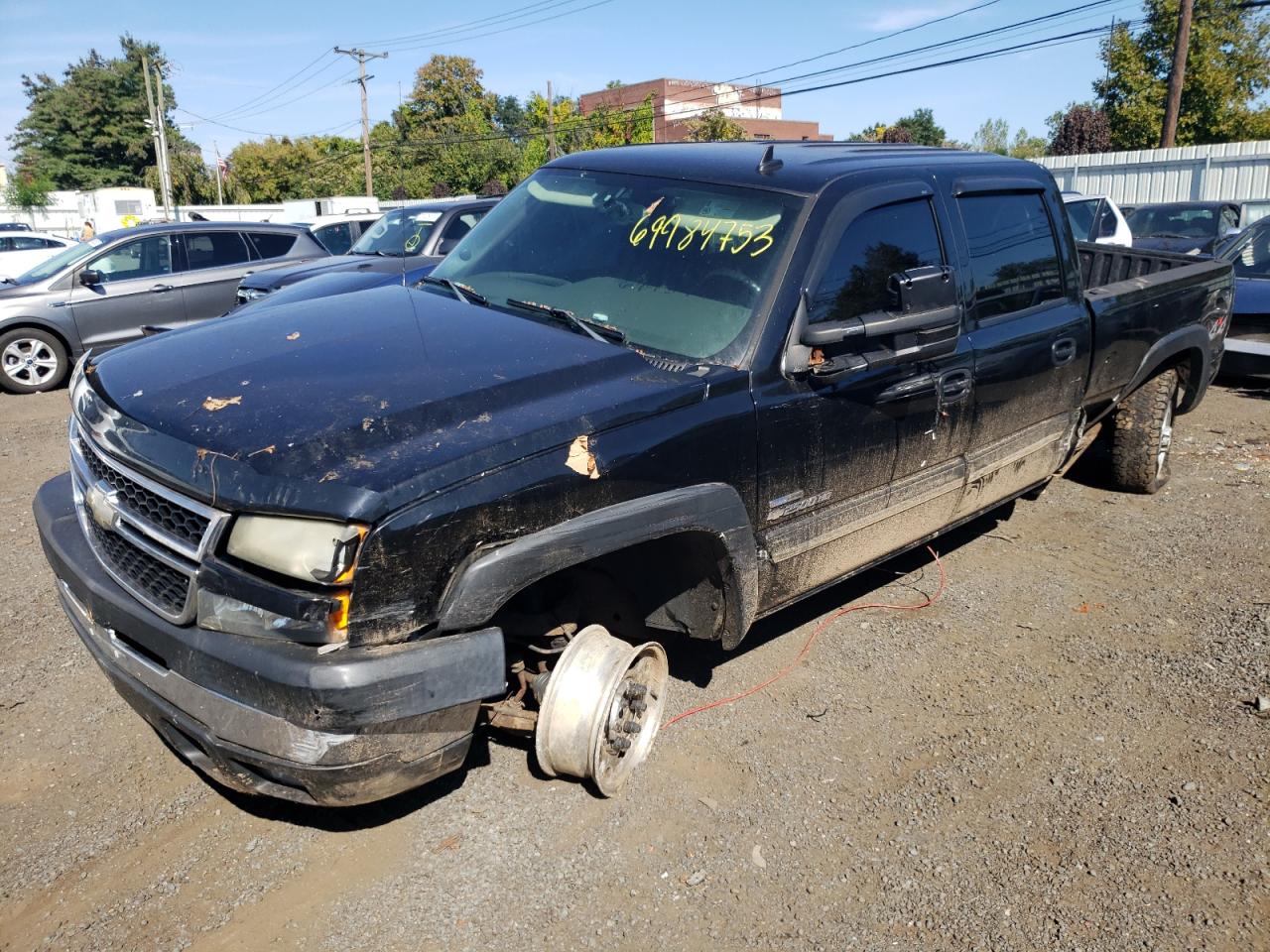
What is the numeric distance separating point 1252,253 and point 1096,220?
3.40m

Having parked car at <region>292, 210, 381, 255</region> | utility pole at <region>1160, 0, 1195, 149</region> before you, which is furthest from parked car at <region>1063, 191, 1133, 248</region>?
utility pole at <region>1160, 0, 1195, 149</region>

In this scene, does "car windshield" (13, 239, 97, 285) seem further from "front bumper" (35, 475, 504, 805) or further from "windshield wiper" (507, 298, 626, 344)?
"front bumper" (35, 475, 504, 805)

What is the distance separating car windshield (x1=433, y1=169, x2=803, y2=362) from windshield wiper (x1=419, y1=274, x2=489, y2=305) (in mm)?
29

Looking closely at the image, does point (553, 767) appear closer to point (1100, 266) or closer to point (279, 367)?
point (279, 367)

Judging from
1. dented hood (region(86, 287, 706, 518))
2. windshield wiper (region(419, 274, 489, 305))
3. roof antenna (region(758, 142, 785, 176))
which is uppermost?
roof antenna (region(758, 142, 785, 176))

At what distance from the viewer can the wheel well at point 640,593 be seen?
116 inches

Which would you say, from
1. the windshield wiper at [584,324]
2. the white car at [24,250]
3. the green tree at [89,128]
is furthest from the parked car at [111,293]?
the green tree at [89,128]

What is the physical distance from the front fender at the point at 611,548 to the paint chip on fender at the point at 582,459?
0.11m

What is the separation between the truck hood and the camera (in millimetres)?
8734

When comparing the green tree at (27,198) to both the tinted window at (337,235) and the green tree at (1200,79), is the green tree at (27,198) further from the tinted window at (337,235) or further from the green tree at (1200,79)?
the green tree at (1200,79)

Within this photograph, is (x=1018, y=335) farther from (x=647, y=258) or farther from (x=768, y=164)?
(x=647, y=258)

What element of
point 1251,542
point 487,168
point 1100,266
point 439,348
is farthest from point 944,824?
point 487,168

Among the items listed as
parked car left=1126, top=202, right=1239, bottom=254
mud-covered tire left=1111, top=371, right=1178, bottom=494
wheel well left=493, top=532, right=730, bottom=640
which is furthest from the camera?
parked car left=1126, top=202, right=1239, bottom=254

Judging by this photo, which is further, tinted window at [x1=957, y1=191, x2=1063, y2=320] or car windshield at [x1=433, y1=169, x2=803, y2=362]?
tinted window at [x1=957, y1=191, x2=1063, y2=320]
